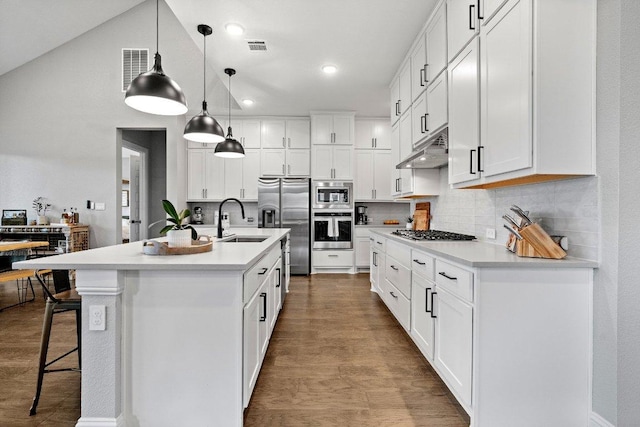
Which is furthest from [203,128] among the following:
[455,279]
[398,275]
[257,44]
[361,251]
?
[361,251]

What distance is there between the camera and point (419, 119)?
3094mm

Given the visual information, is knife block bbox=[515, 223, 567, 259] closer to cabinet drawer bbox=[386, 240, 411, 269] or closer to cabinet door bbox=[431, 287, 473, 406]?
cabinet door bbox=[431, 287, 473, 406]

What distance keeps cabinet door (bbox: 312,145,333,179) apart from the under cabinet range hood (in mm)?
2374

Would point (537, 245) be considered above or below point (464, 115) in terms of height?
below

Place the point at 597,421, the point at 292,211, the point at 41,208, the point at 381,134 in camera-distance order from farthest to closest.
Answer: the point at 381,134, the point at 292,211, the point at 41,208, the point at 597,421

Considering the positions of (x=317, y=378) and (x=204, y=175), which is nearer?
(x=317, y=378)

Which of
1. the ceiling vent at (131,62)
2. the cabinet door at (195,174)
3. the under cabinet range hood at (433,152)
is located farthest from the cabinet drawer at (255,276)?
the ceiling vent at (131,62)

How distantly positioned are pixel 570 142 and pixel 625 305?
0.80 metres

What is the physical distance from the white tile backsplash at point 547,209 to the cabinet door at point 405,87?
1195mm

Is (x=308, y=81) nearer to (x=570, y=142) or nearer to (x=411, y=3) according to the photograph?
(x=411, y=3)

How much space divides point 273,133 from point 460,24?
13.2ft

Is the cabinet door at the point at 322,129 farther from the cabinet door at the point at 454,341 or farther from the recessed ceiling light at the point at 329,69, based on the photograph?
the cabinet door at the point at 454,341

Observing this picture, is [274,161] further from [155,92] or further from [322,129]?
[155,92]

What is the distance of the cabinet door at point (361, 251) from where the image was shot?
5559 mm
